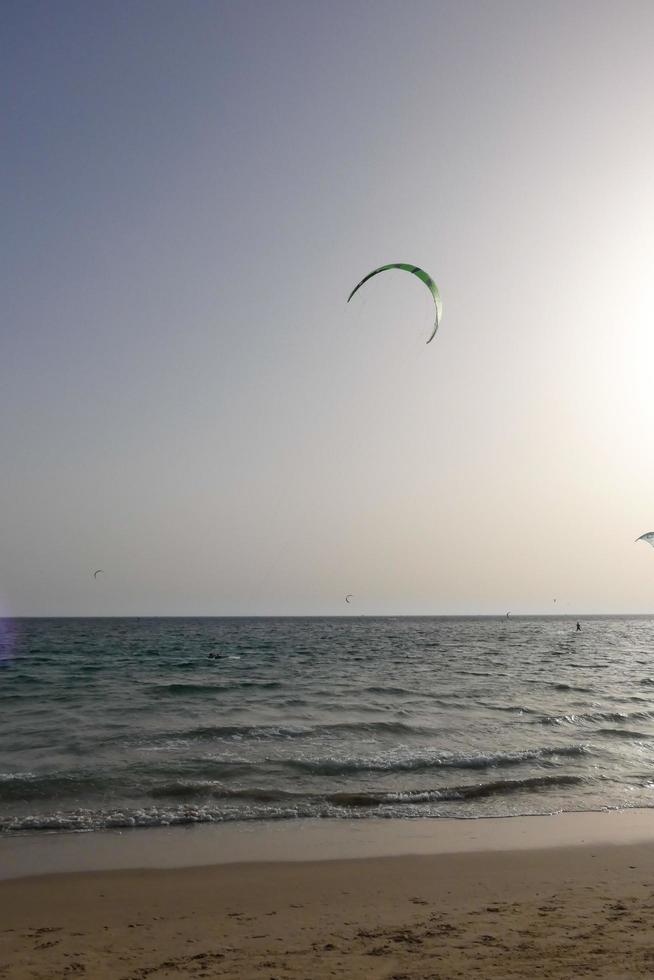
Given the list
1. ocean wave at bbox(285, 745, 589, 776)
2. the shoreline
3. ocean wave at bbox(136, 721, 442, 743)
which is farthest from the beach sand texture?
ocean wave at bbox(136, 721, 442, 743)

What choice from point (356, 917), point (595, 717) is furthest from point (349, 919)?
point (595, 717)

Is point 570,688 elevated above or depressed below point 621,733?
above

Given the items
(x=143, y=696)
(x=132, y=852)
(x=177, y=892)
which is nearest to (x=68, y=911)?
(x=177, y=892)

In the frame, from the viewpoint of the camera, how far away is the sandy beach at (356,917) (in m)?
5.11

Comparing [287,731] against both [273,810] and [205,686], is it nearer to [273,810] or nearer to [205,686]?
[273,810]

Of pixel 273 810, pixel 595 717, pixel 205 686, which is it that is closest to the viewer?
pixel 273 810

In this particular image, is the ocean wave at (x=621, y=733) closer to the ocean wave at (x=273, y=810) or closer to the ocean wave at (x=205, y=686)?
the ocean wave at (x=273, y=810)

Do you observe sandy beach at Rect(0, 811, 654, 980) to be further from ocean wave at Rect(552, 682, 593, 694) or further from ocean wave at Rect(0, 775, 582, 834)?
ocean wave at Rect(552, 682, 593, 694)

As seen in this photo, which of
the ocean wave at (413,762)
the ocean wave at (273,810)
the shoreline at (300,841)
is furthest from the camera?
the ocean wave at (413,762)

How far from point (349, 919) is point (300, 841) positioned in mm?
2552

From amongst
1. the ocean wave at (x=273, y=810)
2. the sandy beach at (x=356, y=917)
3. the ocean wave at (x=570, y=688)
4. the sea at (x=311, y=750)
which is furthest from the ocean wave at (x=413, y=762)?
the ocean wave at (x=570, y=688)

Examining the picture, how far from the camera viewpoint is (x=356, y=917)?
6273mm

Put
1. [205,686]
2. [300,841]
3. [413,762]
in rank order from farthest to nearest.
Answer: [205,686] → [413,762] → [300,841]

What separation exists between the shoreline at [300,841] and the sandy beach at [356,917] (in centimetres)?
13
